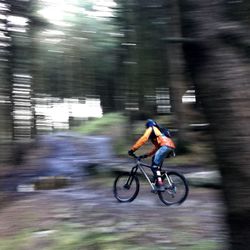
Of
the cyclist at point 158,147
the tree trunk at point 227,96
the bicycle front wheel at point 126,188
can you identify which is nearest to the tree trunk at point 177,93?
the bicycle front wheel at point 126,188

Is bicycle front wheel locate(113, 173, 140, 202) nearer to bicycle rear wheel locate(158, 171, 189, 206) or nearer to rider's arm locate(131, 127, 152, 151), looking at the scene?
bicycle rear wheel locate(158, 171, 189, 206)

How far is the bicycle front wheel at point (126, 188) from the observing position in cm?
1123

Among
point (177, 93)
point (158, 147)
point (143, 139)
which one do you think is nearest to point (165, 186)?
point (158, 147)

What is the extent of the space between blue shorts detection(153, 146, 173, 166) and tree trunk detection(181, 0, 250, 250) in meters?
7.04

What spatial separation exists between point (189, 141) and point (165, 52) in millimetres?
3518

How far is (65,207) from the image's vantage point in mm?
11148

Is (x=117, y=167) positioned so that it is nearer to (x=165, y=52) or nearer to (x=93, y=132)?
(x=165, y=52)

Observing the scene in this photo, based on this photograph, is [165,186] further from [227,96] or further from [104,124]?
Answer: [104,124]

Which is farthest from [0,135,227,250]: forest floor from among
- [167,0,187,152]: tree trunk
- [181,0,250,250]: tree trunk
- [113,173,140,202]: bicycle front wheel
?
[167,0,187,152]: tree trunk

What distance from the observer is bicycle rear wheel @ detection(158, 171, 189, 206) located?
34.8ft

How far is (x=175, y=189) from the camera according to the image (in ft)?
35.1

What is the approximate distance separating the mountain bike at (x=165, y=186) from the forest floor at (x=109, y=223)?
8.1 inches

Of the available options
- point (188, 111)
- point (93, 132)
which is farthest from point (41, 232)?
point (93, 132)

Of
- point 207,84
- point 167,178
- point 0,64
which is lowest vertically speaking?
point 167,178
